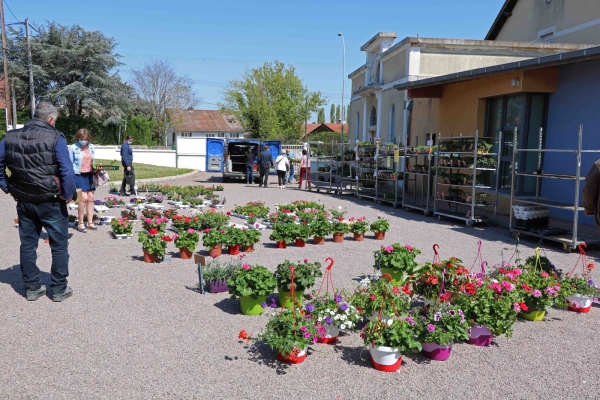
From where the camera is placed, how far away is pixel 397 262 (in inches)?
270

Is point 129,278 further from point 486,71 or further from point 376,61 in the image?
point 376,61

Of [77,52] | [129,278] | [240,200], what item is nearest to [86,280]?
[129,278]

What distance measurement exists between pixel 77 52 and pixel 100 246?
37.7 meters

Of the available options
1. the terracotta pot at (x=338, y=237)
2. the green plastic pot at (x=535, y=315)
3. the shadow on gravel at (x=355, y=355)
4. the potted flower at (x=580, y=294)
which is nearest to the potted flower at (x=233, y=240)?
the terracotta pot at (x=338, y=237)

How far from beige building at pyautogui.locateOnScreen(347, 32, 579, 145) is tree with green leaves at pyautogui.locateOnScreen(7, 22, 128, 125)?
2516 cm

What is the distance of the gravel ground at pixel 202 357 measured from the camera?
417 cm

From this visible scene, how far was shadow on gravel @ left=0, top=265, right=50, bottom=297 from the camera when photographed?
662cm

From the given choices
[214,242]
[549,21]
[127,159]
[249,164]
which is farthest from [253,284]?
[549,21]

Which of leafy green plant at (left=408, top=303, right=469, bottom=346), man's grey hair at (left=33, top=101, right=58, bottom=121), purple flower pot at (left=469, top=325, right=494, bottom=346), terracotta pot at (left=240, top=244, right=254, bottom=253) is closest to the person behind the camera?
leafy green plant at (left=408, top=303, right=469, bottom=346)

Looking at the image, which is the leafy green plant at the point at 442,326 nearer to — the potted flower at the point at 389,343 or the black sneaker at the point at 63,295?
the potted flower at the point at 389,343

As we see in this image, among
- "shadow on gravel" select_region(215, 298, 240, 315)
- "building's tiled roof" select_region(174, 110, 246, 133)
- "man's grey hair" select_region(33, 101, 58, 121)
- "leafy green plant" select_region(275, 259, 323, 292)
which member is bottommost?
"shadow on gravel" select_region(215, 298, 240, 315)

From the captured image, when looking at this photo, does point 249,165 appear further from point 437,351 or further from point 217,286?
point 437,351

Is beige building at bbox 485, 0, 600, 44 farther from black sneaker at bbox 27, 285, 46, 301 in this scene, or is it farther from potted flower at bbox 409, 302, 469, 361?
black sneaker at bbox 27, 285, 46, 301

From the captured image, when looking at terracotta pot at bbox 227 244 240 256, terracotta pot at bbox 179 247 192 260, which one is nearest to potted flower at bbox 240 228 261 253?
terracotta pot at bbox 227 244 240 256
